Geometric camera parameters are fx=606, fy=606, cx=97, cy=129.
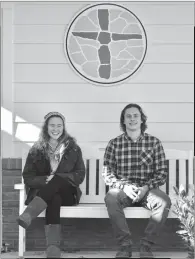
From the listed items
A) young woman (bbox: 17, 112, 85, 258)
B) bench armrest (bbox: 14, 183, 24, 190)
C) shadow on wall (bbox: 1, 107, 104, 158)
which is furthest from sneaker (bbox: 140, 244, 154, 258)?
shadow on wall (bbox: 1, 107, 104, 158)

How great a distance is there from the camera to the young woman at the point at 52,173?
433 centimetres

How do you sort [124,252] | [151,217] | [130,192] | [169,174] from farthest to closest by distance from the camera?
[169,174], [130,192], [151,217], [124,252]

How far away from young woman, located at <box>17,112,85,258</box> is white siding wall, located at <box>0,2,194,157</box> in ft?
1.88

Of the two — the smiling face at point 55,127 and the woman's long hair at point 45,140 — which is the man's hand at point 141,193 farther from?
the smiling face at point 55,127

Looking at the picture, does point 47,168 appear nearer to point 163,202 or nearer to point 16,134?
point 16,134

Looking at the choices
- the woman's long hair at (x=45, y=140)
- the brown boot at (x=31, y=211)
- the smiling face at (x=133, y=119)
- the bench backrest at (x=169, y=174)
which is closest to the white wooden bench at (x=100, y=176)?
the bench backrest at (x=169, y=174)

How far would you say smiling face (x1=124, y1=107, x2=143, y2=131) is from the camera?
4680mm

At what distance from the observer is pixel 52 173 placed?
4641 millimetres

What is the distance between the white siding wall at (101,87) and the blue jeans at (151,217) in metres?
0.99

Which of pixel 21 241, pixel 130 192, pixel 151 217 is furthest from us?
pixel 21 241

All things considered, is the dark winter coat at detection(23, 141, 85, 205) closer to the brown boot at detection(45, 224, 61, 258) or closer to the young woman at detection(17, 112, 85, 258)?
A: the young woman at detection(17, 112, 85, 258)

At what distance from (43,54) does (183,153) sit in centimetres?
149

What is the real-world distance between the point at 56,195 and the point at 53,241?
0.34m

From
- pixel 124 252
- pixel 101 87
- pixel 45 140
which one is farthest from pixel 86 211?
pixel 101 87
